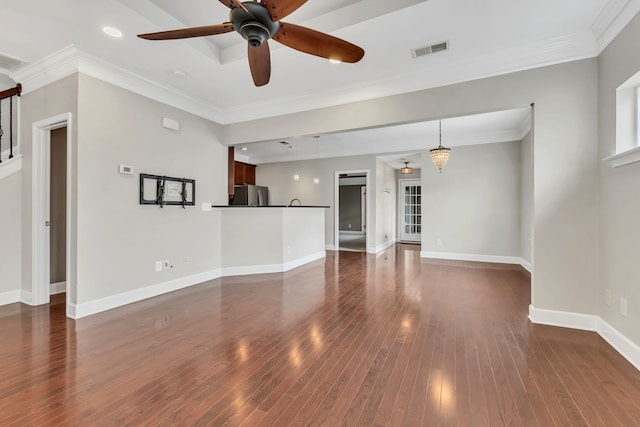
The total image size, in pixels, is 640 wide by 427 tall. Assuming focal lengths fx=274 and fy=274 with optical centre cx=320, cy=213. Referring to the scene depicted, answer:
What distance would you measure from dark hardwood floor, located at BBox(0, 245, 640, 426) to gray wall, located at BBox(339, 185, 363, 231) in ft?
28.9

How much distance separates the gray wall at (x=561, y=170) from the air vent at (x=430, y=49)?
535 mm

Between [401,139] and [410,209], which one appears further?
[410,209]

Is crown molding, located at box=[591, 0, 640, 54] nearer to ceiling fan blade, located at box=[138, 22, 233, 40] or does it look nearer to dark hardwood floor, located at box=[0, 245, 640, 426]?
dark hardwood floor, located at box=[0, 245, 640, 426]

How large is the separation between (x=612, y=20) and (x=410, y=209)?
723 cm

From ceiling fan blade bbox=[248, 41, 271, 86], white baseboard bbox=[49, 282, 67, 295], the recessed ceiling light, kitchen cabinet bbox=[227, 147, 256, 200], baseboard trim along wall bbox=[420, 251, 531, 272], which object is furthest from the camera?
kitchen cabinet bbox=[227, 147, 256, 200]

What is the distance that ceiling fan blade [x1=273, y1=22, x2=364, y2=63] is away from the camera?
1781mm

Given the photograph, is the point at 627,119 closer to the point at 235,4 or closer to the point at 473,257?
the point at 235,4

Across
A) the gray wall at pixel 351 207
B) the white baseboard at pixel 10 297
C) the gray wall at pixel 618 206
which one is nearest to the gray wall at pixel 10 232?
the white baseboard at pixel 10 297

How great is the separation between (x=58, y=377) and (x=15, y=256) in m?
2.54

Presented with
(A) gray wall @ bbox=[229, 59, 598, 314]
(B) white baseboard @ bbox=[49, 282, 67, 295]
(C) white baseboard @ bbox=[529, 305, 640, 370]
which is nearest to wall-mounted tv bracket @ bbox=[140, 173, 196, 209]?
(B) white baseboard @ bbox=[49, 282, 67, 295]

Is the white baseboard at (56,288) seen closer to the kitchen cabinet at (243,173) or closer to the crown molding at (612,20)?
the kitchen cabinet at (243,173)

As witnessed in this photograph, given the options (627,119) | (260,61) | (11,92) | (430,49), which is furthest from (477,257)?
(11,92)

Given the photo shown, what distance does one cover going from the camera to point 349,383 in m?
1.81

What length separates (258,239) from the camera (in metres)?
4.81
